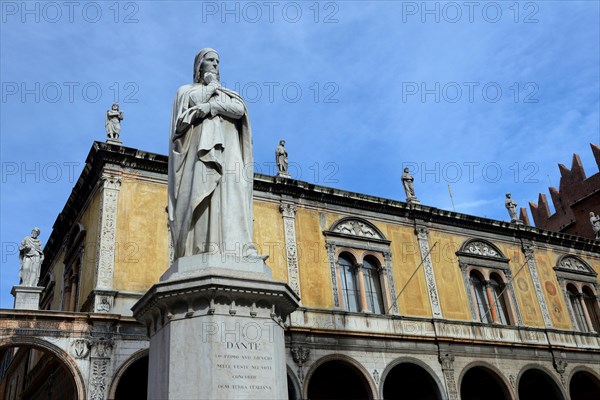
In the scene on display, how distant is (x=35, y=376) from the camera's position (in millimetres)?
19156

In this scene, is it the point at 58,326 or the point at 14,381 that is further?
the point at 14,381

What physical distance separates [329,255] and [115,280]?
6.68 metres

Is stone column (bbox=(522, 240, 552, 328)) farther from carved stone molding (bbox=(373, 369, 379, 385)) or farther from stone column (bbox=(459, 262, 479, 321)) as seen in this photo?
carved stone molding (bbox=(373, 369, 379, 385))

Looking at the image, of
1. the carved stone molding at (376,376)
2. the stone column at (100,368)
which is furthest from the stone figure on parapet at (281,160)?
the stone column at (100,368)

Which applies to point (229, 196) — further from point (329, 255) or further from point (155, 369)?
point (329, 255)

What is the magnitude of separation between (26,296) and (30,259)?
1153 millimetres

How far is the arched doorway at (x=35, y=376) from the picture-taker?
16.2 metres

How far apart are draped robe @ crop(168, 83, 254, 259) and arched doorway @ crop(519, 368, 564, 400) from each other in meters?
18.7

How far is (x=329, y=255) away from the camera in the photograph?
18.8 metres

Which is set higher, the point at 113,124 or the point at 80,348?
the point at 113,124

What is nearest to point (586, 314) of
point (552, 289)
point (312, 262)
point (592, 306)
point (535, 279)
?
point (592, 306)

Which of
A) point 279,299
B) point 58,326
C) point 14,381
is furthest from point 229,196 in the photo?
point 14,381

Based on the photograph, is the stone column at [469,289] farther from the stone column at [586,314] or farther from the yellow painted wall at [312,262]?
the stone column at [586,314]

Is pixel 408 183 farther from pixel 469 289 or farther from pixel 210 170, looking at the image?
pixel 210 170
